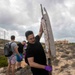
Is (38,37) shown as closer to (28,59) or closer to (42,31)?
(42,31)

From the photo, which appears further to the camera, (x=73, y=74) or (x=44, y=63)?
(x=73, y=74)

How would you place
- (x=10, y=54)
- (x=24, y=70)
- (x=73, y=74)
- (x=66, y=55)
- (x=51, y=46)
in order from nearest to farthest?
(x=51, y=46) → (x=10, y=54) → (x=73, y=74) → (x=24, y=70) → (x=66, y=55)

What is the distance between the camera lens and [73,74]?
14.6 m

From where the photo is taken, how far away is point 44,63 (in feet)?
22.9

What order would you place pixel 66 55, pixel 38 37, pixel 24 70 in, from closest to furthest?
1. pixel 38 37
2. pixel 24 70
3. pixel 66 55

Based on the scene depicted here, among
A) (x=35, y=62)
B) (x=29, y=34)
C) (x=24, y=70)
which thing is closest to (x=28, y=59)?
(x=35, y=62)

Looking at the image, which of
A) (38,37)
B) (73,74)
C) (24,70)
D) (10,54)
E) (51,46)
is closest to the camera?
(51,46)

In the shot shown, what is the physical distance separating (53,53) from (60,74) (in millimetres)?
8317

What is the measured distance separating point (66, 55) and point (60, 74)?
4.66m

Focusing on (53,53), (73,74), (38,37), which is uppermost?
(38,37)

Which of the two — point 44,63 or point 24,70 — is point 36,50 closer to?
point 44,63

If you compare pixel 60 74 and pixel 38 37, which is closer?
pixel 38 37

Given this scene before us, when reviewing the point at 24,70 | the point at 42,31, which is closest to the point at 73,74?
the point at 24,70

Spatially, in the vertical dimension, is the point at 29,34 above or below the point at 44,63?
above
